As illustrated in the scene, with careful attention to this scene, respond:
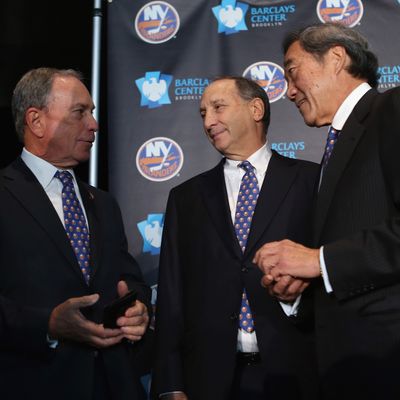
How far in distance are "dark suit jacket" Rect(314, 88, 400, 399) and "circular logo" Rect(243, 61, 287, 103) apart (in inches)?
68.6

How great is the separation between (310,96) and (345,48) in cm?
23

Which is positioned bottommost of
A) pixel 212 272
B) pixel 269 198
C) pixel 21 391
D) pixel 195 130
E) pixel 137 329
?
pixel 21 391

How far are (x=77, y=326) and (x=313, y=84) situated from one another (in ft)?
4.33

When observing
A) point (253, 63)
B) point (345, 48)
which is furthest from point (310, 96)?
point (253, 63)

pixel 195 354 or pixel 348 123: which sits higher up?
pixel 348 123

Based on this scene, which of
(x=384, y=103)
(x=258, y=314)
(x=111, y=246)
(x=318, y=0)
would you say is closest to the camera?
(x=384, y=103)

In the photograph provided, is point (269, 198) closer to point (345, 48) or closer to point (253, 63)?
point (345, 48)

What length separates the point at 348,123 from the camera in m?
2.30

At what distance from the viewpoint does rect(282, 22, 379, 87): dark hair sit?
258 cm

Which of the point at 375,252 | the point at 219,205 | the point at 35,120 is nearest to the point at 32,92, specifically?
the point at 35,120

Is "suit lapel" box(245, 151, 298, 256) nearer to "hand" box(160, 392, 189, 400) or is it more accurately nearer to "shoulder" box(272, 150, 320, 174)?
"shoulder" box(272, 150, 320, 174)

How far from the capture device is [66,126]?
3094 millimetres

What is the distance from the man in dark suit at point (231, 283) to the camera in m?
2.72

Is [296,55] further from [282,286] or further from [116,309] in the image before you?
[116,309]
